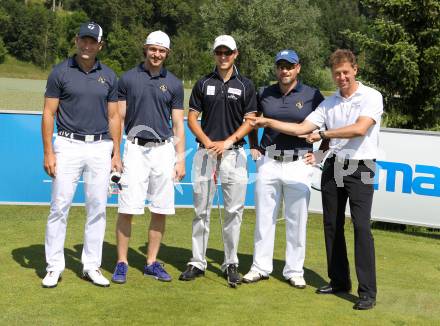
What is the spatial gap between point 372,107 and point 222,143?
1.41 m

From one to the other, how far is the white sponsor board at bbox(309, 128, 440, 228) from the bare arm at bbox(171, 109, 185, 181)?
3791 millimetres

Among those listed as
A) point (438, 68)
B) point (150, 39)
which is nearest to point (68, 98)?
point (150, 39)

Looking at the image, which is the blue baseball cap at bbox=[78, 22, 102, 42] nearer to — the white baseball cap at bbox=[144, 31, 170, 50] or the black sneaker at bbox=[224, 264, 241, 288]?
the white baseball cap at bbox=[144, 31, 170, 50]

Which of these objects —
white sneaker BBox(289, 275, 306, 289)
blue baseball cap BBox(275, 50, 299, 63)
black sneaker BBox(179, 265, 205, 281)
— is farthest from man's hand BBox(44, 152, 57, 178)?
white sneaker BBox(289, 275, 306, 289)

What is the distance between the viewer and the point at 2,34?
3270 inches

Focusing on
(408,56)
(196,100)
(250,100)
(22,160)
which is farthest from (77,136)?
(408,56)

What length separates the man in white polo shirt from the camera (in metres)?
5.71

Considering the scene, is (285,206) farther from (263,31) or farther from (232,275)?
(263,31)

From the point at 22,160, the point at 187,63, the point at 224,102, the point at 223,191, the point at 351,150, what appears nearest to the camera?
the point at 351,150

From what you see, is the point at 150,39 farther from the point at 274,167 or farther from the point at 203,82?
the point at 274,167

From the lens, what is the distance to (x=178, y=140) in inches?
259

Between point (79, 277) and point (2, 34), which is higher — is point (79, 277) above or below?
below

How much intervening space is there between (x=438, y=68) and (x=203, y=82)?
6.62 m

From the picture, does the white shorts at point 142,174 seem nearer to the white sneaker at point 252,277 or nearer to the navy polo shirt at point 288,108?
the navy polo shirt at point 288,108
